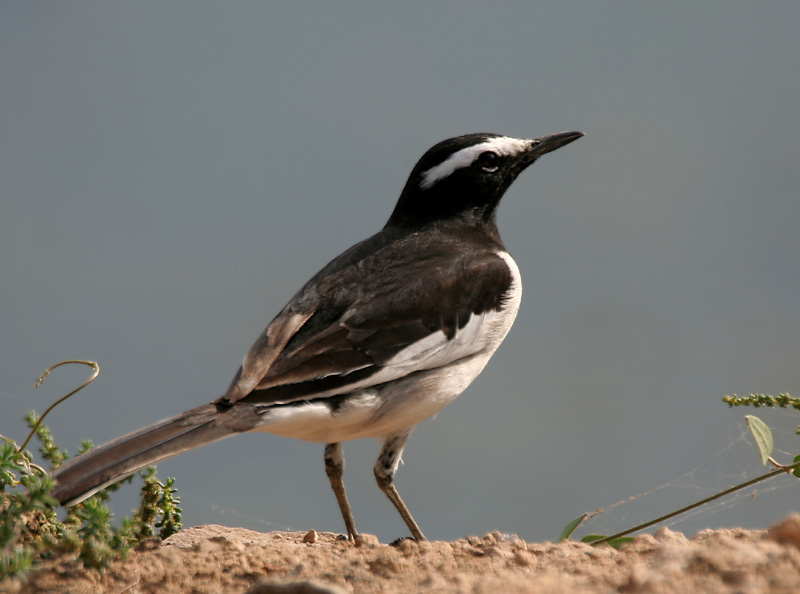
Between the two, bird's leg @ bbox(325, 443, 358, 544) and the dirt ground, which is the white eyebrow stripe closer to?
bird's leg @ bbox(325, 443, 358, 544)

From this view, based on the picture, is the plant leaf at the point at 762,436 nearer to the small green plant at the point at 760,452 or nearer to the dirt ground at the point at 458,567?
the small green plant at the point at 760,452

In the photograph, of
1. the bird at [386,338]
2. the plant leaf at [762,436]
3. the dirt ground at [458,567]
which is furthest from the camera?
the plant leaf at [762,436]

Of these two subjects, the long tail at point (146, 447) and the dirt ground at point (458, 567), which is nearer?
the dirt ground at point (458, 567)

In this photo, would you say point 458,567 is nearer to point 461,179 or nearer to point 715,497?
point 715,497

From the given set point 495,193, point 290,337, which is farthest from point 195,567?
point 495,193

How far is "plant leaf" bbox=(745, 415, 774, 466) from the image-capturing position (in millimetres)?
4973

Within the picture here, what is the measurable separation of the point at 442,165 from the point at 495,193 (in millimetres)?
482

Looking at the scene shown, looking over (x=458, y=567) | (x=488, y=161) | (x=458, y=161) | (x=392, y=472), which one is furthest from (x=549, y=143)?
(x=458, y=567)

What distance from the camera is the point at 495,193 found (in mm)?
6809

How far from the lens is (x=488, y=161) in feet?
22.1

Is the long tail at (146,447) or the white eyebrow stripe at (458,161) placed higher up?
the white eyebrow stripe at (458,161)

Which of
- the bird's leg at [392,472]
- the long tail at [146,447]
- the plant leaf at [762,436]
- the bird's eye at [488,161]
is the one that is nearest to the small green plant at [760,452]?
the plant leaf at [762,436]

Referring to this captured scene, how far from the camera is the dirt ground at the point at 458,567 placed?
3363 millimetres

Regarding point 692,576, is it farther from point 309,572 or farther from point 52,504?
point 52,504
